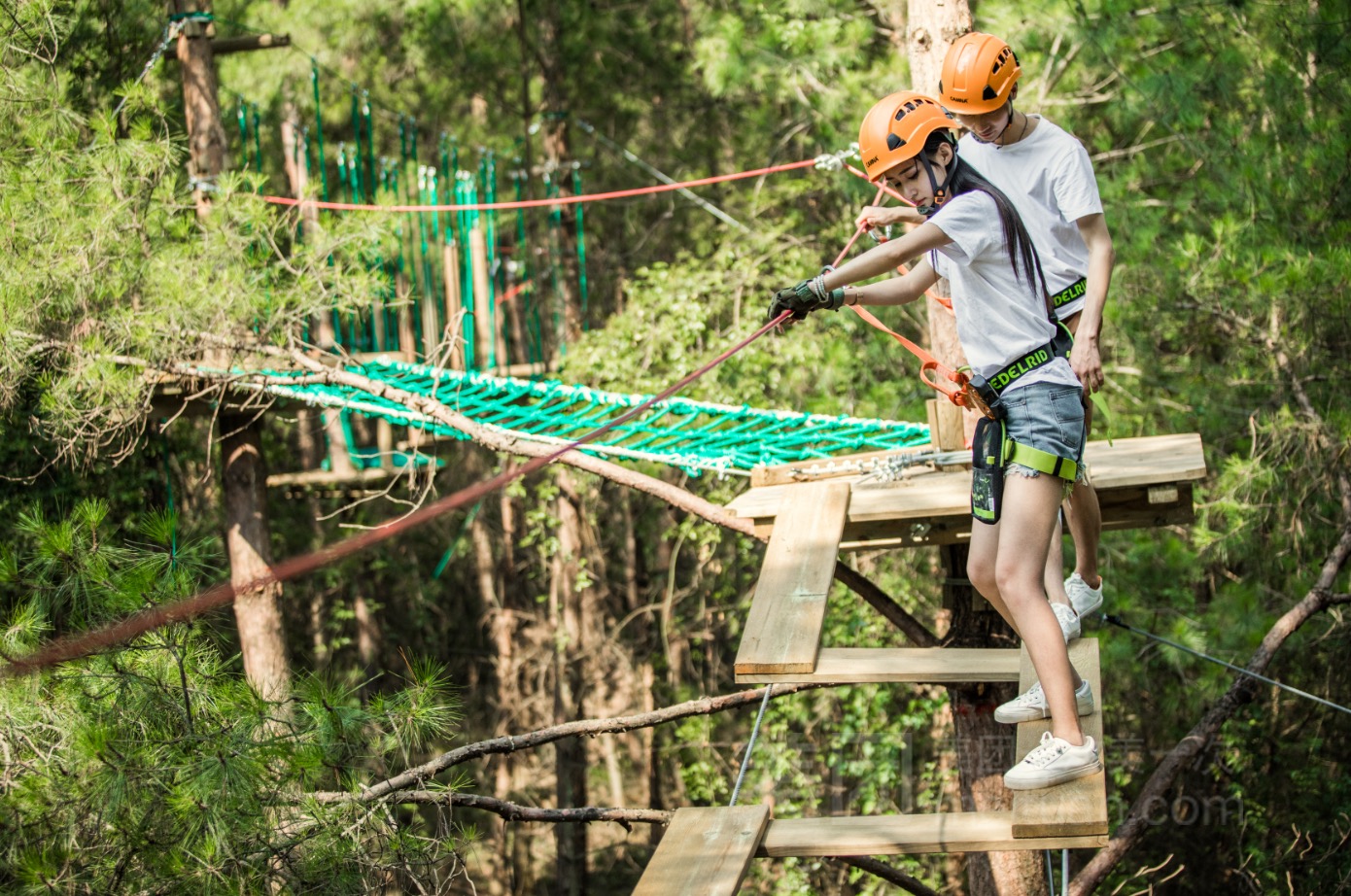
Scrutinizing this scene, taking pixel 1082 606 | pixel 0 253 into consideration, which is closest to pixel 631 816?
pixel 1082 606

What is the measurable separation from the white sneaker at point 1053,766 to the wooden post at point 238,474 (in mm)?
3420

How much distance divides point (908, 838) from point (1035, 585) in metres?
0.46

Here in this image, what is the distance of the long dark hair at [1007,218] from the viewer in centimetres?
221

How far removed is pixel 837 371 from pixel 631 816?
3689mm

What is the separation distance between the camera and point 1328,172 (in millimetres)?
5473

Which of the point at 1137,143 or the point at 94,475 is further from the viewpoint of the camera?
the point at 1137,143

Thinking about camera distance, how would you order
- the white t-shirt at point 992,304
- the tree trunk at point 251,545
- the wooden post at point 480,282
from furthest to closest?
1. the wooden post at point 480,282
2. the tree trunk at point 251,545
3. the white t-shirt at point 992,304

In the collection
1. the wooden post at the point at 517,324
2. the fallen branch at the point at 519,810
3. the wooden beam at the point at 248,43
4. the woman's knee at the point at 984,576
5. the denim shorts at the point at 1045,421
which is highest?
the wooden beam at the point at 248,43

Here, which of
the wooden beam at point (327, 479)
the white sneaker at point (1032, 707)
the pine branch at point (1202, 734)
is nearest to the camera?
the white sneaker at point (1032, 707)

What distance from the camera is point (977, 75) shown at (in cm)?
249

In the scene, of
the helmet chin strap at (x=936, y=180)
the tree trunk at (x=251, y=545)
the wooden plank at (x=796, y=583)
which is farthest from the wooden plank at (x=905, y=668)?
the tree trunk at (x=251, y=545)

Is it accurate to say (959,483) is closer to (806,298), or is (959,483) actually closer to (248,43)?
(806,298)

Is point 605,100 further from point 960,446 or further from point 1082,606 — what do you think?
point 1082,606

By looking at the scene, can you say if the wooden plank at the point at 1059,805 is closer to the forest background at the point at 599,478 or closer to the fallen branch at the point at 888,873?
the forest background at the point at 599,478
